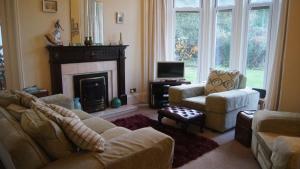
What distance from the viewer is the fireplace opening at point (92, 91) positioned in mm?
4109

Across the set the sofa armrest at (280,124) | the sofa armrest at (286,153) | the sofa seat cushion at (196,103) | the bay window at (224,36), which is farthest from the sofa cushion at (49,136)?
the bay window at (224,36)

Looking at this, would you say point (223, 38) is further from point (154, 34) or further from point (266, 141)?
point (266, 141)

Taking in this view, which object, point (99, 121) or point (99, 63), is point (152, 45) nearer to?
point (99, 63)

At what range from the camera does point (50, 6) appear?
366cm

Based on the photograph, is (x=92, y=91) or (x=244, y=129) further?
(x=92, y=91)

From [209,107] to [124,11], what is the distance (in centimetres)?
249

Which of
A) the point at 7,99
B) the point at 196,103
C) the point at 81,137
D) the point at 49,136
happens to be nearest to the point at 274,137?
the point at 196,103

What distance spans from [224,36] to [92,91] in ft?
8.97

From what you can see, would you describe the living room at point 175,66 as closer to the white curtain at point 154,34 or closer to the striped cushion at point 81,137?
the white curtain at point 154,34

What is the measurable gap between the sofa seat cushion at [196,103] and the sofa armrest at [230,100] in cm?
14

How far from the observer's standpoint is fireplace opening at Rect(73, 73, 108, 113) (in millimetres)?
4109

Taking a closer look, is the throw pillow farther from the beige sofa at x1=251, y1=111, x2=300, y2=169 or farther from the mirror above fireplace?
the mirror above fireplace

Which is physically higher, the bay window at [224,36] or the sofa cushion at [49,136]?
the bay window at [224,36]

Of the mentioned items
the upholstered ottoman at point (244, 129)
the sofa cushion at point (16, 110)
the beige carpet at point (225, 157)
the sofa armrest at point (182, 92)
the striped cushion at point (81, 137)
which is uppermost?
the sofa cushion at point (16, 110)
